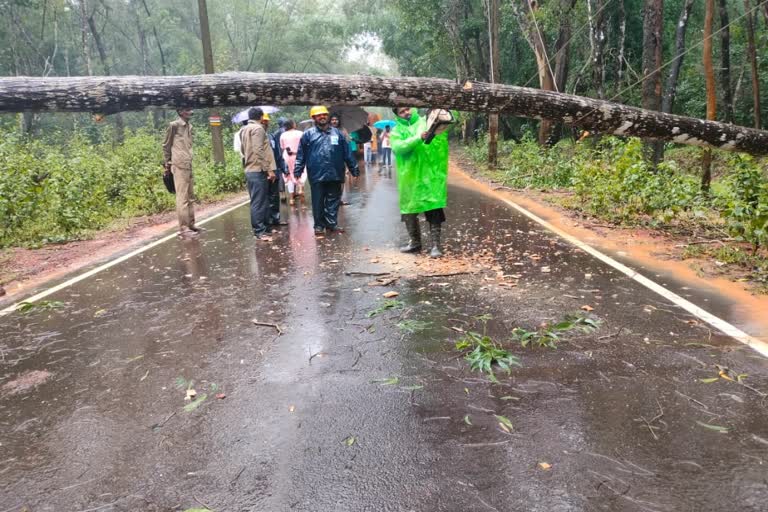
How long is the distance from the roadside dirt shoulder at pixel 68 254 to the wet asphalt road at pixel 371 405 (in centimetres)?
146

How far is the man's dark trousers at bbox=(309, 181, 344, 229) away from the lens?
954 centimetres

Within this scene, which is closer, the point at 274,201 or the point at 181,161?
the point at 181,161

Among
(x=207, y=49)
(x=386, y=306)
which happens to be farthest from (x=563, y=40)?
(x=386, y=306)

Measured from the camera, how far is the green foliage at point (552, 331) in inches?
168

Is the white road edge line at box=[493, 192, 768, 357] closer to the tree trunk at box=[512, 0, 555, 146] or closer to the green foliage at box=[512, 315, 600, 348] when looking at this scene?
the green foliage at box=[512, 315, 600, 348]

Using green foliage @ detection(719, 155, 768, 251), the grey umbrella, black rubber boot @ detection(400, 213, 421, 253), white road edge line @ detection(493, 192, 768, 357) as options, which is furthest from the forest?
the grey umbrella

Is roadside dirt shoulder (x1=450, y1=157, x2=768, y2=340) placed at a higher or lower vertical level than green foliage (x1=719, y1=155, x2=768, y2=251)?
lower

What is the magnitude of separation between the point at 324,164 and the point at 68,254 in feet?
14.0

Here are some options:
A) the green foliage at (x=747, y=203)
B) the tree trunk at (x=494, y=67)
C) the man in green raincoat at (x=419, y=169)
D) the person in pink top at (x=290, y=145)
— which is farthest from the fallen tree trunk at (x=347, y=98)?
the tree trunk at (x=494, y=67)

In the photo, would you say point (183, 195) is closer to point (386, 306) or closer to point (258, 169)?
point (258, 169)

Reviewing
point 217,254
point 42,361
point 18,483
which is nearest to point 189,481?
point 18,483

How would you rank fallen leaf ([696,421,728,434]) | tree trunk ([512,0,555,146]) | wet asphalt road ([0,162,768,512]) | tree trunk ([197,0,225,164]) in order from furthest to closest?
tree trunk ([197,0,225,164]) → tree trunk ([512,0,555,146]) → fallen leaf ([696,421,728,434]) → wet asphalt road ([0,162,768,512])

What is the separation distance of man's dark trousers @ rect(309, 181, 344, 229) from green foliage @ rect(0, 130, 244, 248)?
14.2 ft

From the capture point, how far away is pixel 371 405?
3.38 m
